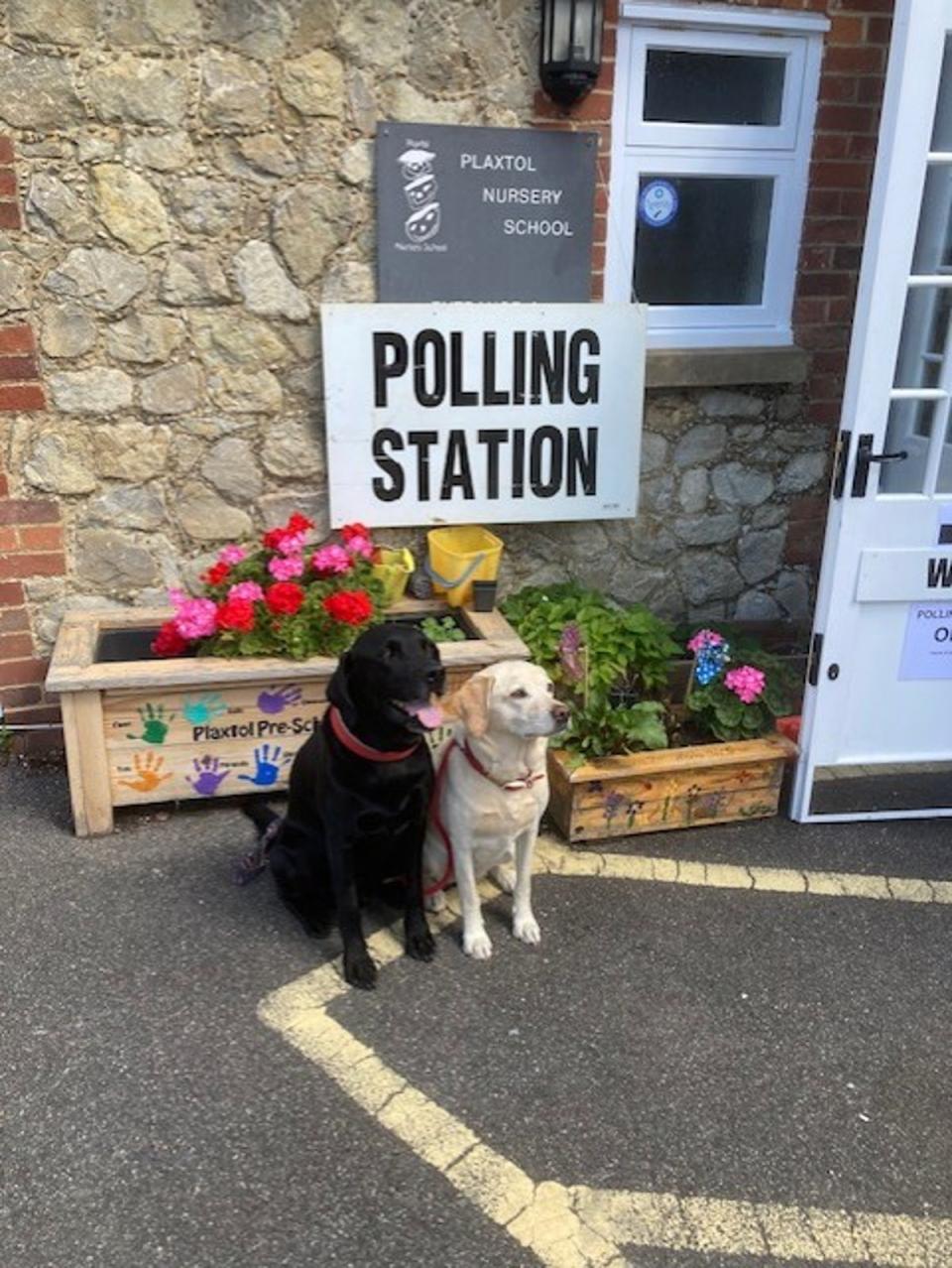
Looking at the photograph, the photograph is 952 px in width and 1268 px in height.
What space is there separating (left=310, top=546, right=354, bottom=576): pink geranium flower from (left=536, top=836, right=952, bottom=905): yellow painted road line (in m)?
1.23

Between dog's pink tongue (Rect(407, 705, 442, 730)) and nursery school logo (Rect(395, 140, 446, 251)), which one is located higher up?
nursery school logo (Rect(395, 140, 446, 251))

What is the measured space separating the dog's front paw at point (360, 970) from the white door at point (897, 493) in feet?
5.80

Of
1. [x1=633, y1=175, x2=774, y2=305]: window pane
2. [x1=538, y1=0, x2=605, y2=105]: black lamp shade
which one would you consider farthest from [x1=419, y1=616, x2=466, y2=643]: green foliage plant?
[x1=538, y1=0, x2=605, y2=105]: black lamp shade

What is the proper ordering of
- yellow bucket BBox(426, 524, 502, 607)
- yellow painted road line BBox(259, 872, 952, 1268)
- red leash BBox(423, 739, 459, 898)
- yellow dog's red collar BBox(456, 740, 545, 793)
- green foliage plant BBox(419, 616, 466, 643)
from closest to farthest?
yellow painted road line BBox(259, 872, 952, 1268), yellow dog's red collar BBox(456, 740, 545, 793), red leash BBox(423, 739, 459, 898), green foliage plant BBox(419, 616, 466, 643), yellow bucket BBox(426, 524, 502, 607)

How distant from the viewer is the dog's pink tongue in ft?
8.43

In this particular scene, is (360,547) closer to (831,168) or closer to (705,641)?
(705,641)

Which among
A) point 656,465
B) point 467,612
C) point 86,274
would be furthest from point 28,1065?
point 656,465

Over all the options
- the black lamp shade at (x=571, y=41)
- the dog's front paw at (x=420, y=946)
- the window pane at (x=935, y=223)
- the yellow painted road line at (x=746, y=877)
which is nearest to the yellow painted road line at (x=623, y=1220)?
the dog's front paw at (x=420, y=946)

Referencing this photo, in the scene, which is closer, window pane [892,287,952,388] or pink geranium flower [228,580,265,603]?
window pane [892,287,952,388]

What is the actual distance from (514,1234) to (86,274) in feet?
10.7

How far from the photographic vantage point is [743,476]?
4410 millimetres

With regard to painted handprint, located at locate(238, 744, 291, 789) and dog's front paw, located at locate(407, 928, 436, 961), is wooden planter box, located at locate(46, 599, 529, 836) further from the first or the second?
dog's front paw, located at locate(407, 928, 436, 961)

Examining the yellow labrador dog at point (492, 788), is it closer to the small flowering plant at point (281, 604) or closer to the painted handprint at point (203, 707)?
the small flowering plant at point (281, 604)

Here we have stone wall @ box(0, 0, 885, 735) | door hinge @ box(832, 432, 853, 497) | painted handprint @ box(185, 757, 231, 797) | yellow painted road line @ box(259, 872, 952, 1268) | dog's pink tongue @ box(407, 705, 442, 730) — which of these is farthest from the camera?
painted handprint @ box(185, 757, 231, 797)
